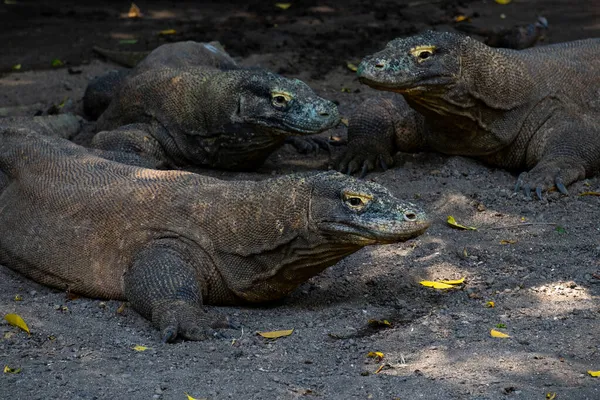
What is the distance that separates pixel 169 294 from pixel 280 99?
208 cm

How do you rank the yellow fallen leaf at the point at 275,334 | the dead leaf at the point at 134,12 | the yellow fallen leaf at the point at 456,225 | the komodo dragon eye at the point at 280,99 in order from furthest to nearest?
the dead leaf at the point at 134,12 < the komodo dragon eye at the point at 280,99 < the yellow fallen leaf at the point at 456,225 < the yellow fallen leaf at the point at 275,334

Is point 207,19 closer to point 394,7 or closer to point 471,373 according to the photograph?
point 394,7

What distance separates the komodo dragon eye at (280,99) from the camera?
A: 6.29 m

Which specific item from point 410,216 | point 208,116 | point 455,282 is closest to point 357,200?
point 410,216

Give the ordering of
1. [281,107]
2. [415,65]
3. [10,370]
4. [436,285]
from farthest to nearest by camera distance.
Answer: [281,107], [415,65], [436,285], [10,370]

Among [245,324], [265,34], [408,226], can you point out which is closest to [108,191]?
[245,324]

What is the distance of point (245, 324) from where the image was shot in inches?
179

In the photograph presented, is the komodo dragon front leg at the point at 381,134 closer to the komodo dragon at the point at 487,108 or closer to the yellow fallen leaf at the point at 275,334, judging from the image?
the komodo dragon at the point at 487,108

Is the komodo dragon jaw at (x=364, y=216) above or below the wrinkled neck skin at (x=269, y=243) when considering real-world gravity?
above

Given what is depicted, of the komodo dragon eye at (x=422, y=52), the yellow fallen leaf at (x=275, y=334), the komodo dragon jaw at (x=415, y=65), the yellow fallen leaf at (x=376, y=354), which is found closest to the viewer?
the yellow fallen leaf at (x=376, y=354)

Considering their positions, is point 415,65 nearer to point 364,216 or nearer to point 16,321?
point 364,216

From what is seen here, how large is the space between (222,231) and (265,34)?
503cm

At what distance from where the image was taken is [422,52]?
616cm

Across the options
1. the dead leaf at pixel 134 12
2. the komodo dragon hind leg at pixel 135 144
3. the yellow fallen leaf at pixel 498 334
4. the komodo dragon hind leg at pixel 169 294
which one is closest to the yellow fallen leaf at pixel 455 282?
the yellow fallen leaf at pixel 498 334
